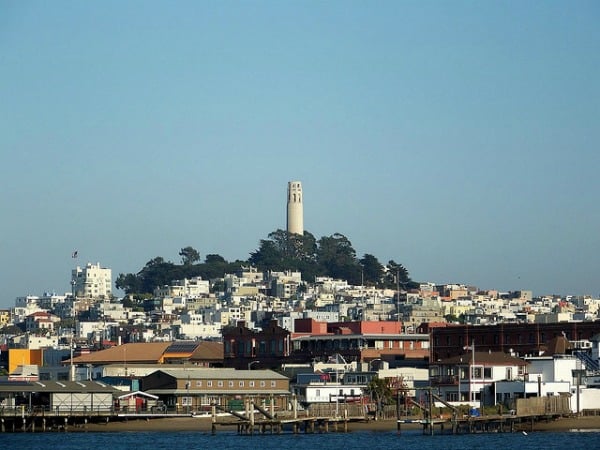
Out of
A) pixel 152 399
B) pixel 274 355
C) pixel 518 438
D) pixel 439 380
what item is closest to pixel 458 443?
pixel 518 438

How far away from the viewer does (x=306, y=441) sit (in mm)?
100750

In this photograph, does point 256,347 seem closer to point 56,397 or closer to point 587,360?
point 56,397

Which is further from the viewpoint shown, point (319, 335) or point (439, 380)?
point (319, 335)

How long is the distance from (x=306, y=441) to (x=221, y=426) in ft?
48.3

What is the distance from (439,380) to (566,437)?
2547cm

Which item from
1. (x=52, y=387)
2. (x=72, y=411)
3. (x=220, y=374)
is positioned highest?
(x=220, y=374)

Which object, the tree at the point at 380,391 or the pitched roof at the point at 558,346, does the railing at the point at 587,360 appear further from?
the tree at the point at 380,391

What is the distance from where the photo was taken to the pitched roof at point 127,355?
170 metres

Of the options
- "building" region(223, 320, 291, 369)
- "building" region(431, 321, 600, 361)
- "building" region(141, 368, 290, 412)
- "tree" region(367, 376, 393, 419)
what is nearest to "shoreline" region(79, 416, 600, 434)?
"building" region(141, 368, 290, 412)

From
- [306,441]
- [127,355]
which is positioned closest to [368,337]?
[127,355]

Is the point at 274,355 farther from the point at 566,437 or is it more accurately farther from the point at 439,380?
the point at 566,437

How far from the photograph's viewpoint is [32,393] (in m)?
119

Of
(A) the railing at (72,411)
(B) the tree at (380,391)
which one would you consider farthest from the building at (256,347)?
(A) the railing at (72,411)

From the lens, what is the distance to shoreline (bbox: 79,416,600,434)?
106 meters
